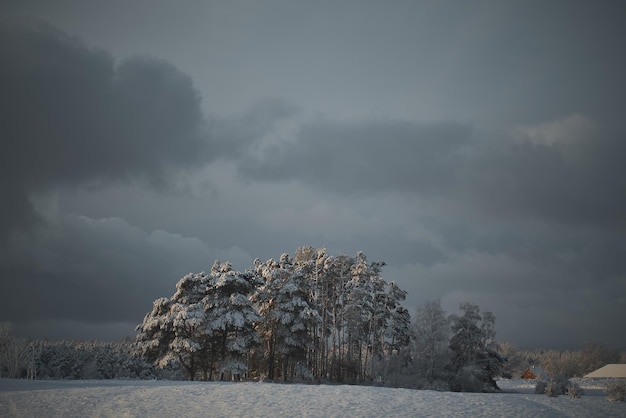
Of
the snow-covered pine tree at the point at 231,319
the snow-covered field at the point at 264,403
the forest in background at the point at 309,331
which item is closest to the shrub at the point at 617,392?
the snow-covered field at the point at 264,403

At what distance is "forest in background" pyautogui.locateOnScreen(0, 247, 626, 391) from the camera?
1817 inches

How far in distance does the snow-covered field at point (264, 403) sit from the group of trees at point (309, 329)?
45.8 feet

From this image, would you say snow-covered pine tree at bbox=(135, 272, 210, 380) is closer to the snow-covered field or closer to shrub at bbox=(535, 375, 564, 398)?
the snow-covered field

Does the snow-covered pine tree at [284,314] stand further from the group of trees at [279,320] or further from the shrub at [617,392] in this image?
the shrub at [617,392]

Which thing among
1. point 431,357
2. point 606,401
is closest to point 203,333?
point 431,357

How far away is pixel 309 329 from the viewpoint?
5219cm

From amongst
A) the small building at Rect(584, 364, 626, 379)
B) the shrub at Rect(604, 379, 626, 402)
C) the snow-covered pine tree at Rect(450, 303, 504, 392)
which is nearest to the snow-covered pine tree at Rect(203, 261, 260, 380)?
the snow-covered pine tree at Rect(450, 303, 504, 392)

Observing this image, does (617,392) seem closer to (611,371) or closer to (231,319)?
(231,319)

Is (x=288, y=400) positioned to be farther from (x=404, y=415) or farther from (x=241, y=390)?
(x=404, y=415)

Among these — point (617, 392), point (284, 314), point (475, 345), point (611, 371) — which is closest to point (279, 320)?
point (284, 314)

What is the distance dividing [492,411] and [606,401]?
532 inches

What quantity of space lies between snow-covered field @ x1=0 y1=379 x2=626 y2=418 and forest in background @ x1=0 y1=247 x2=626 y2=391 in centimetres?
1389

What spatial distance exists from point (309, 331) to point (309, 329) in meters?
0.56

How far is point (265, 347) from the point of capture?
55.7 metres
